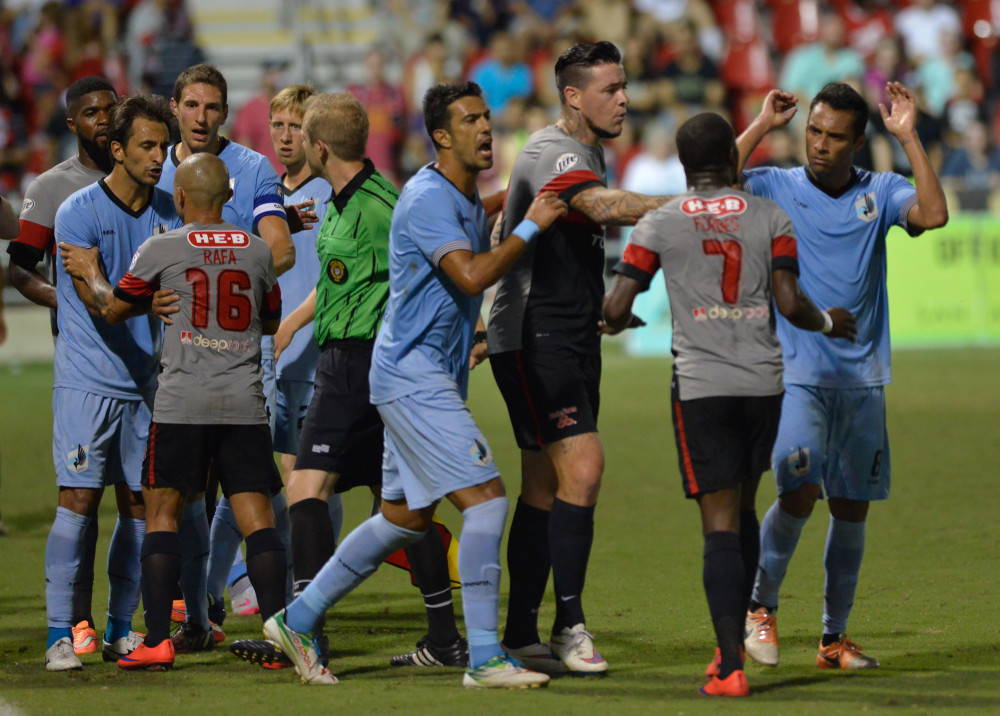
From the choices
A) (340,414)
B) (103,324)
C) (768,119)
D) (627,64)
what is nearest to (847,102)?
(768,119)

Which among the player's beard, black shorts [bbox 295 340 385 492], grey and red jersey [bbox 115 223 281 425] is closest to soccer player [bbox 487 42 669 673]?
black shorts [bbox 295 340 385 492]

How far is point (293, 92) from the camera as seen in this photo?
24.7ft

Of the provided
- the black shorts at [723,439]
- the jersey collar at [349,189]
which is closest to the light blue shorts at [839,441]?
the black shorts at [723,439]

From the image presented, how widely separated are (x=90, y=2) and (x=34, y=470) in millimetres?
13497

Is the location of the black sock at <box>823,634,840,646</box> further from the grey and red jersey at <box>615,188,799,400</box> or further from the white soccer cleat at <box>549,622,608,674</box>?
the grey and red jersey at <box>615,188,799,400</box>

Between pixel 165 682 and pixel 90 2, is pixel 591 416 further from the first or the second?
pixel 90 2

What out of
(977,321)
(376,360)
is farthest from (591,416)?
(977,321)

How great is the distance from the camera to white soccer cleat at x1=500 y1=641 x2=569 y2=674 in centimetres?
589

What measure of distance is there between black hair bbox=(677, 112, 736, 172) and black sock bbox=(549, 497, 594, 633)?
1.41 meters

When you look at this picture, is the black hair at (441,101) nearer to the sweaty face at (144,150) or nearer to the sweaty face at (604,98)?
the sweaty face at (604,98)

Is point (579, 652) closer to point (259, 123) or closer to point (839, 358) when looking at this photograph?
point (839, 358)

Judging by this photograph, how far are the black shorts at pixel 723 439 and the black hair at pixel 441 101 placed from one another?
140cm

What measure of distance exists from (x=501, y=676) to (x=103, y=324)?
7.64 ft

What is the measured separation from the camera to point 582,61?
592cm
